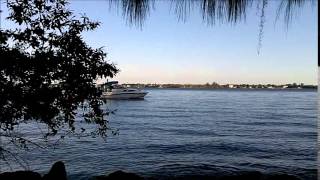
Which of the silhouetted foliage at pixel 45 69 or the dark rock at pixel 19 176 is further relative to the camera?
the dark rock at pixel 19 176

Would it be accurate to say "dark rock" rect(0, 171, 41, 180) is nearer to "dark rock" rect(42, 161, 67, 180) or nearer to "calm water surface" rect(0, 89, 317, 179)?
"dark rock" rect(42, 161, 67, 180)

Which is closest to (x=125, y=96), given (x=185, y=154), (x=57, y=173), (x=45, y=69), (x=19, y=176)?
(x=185, y=154)

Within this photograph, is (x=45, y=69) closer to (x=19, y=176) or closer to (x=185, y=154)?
(x=19, y=176)

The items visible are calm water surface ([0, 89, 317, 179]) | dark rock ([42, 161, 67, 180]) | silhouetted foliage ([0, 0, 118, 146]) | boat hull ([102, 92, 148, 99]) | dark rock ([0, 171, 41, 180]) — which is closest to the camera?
silhouetted foliage ([0, 0, 118, 146])

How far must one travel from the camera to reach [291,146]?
28781 mm

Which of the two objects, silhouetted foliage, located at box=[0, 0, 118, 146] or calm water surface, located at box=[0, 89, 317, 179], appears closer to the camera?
silhouetted foliage, located at box=[0, 0, 118, 146]

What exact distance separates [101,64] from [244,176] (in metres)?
8.27

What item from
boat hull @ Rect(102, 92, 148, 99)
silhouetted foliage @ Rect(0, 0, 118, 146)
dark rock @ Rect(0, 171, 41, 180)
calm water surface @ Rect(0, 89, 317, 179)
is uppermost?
silhouetted foliage @ Rect(0, 0, 118, 146)

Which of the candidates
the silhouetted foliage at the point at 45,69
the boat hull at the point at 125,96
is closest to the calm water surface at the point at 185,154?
the silhouetted foliage at the point at 45,69

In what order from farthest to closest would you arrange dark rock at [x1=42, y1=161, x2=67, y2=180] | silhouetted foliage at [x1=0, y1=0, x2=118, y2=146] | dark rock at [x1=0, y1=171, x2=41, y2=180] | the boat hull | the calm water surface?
the boat hull < the calm water surface < dark rock at [x1=42, y1=161, x2=67, y2=180] < dark rock at [x1=0, y1=171, x2=41, y2=180] < silhouetted foliage at [x1=0, y1=0, x2=118, y2=146]

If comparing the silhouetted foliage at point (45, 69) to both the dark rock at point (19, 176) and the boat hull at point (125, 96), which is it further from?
the boat hull at point (125, 96)

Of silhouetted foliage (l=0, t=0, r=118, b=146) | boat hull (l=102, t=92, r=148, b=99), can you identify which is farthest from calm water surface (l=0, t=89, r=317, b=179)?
boat hull (l=102, t=92, r=148, b=99)

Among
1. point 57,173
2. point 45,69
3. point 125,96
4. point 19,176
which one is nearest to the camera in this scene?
point 45,69

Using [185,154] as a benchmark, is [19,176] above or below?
above
